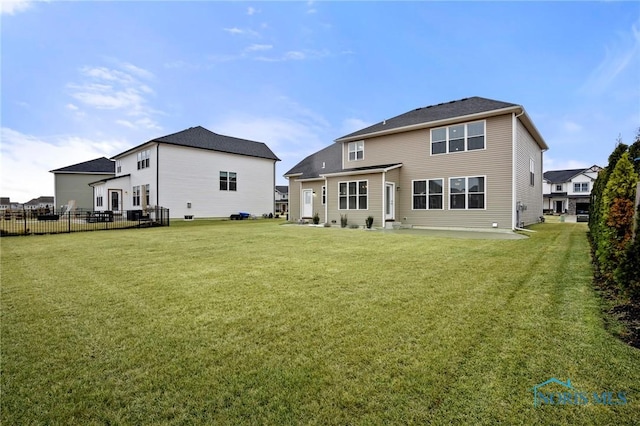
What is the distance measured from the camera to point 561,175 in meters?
46.5

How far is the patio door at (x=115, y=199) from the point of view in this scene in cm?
2619

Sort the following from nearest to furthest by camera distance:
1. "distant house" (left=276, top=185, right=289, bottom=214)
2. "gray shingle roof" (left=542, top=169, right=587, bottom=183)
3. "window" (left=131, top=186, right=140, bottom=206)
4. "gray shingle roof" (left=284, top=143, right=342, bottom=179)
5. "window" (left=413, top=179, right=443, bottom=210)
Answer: "window" (left=413, top=179, right=443, bottom=210) < "gray shingle roof" (left=284, top=143, right=342, bottom=179) < "window" (left=131, top=186, right=140, bottom=206) < "gray shingle roof" (left=542, top=169, right=587, bottom=183) < "distant house" (left=276, top=185, right=289, bottom=214)

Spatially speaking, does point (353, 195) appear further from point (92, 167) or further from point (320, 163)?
point (92, 167)

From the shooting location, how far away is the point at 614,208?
446 centimetres

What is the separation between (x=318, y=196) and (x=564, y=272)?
15022 millimetres

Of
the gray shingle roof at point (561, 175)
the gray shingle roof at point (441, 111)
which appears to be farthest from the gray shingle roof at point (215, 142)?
the gray shingle roof at point (561, 175)

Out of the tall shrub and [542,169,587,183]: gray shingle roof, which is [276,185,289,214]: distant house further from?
the tall shrub

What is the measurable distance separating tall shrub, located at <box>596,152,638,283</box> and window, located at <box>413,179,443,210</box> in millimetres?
10211

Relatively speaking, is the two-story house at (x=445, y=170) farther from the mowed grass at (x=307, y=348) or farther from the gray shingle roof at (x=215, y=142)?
the gray shingle roof at (x=215, y=142)

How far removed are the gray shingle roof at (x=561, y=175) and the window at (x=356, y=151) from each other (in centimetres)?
4346

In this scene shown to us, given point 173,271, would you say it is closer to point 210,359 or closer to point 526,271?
point 210,359

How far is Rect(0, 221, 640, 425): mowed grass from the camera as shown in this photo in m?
1.84

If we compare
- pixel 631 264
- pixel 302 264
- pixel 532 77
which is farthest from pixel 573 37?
pixel 302 264

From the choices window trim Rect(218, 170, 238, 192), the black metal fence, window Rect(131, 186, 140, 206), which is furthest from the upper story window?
window trim Rect(218, 170, 238, 192)
